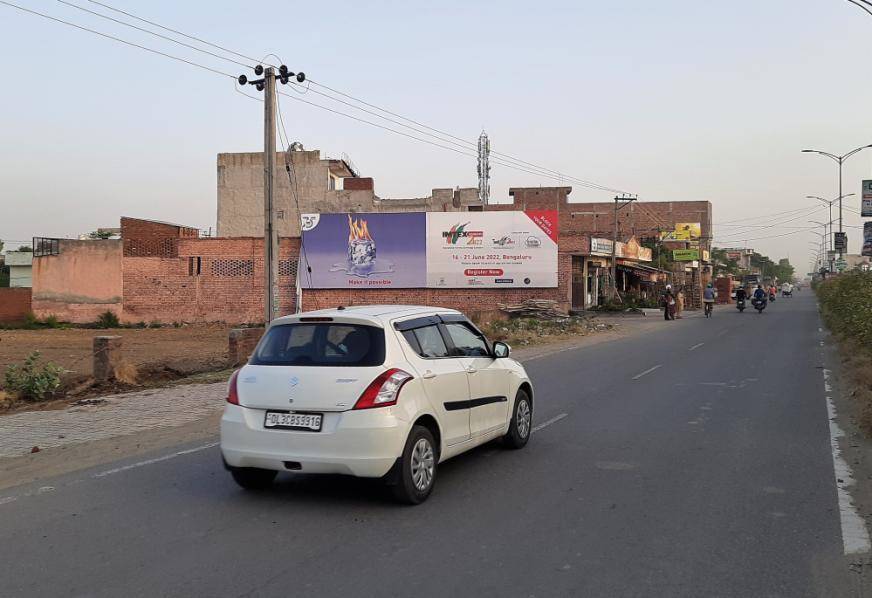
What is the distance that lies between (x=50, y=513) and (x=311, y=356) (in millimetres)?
2432

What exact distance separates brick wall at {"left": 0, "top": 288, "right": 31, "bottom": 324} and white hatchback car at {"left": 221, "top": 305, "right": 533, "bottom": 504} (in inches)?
1664

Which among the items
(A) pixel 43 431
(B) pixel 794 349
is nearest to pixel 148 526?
(A) pixel 43 431

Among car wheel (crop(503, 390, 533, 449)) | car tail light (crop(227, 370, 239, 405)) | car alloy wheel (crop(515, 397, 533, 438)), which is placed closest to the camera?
car tail light (crop(227, 370, 239, 405))

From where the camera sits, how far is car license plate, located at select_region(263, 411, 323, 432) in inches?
241

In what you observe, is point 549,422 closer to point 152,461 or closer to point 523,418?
point 523,418

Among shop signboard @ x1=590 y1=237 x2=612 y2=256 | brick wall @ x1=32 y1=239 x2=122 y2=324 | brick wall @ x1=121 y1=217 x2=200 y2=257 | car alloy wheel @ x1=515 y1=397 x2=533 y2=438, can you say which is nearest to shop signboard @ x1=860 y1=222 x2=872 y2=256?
car alloy wheel @ x1=515 y1=397 x2=533 y2=438

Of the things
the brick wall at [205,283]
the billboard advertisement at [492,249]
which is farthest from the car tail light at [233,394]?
the brick wall at [205,283]

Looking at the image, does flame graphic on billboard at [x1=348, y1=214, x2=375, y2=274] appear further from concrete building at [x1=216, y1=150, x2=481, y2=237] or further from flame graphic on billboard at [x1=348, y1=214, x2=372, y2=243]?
concrete building at [x1=216, y1=150, x2=481, y2=237]

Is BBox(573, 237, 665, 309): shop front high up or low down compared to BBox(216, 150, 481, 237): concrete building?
down

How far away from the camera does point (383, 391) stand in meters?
6.11

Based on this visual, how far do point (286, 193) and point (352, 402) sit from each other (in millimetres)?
56733

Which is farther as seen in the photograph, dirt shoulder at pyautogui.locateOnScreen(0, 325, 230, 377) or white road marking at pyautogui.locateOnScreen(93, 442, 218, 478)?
dirt shoulder at pyautogui.locateOnScreen(0, 325, 230, 377)

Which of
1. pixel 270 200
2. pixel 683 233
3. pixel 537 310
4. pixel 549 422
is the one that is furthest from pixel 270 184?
pixel 683 233

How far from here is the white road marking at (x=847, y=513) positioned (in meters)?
5.29
